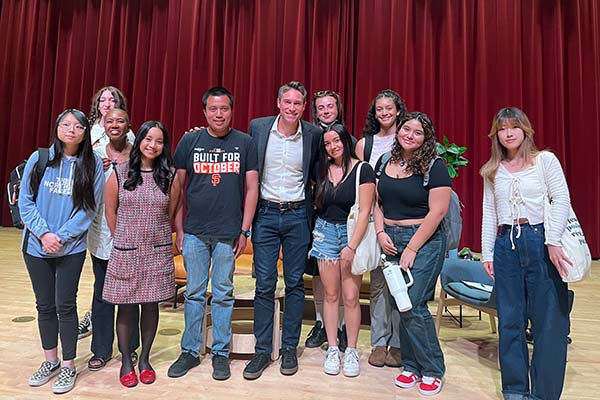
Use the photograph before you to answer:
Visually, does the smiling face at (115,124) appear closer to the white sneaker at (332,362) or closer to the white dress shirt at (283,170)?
the white dress shirt at (283,170)

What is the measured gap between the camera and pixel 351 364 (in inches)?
90.0

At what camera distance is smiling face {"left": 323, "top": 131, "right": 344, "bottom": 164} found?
87.4 inches

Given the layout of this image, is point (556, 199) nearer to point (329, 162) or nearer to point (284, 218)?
point (329, 162)

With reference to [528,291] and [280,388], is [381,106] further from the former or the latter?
[280,388]

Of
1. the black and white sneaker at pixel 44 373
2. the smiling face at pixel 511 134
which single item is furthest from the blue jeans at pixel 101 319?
the smiling face at pixel 511 134

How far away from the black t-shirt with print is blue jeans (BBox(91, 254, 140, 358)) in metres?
0.51

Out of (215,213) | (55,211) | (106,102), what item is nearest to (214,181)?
(215,213)

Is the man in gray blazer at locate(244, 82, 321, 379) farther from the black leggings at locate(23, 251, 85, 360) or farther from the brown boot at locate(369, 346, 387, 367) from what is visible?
the black leggings at locate(23, 251, 85, 360)

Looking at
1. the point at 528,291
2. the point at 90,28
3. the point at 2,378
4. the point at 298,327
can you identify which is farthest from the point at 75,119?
the point at 90,28

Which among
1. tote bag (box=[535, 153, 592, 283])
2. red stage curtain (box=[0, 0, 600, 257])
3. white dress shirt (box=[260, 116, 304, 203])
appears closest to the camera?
tote bag (box=[535, 153, 592, 283])

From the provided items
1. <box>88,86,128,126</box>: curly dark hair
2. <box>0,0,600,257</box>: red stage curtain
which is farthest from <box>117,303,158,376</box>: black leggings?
<box>0,0,600,257</box>: red stage curtain

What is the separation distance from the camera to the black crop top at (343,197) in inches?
86.5

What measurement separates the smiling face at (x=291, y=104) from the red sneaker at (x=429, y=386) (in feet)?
4.65

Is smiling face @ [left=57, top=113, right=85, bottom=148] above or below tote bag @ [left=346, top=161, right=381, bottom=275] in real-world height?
above
